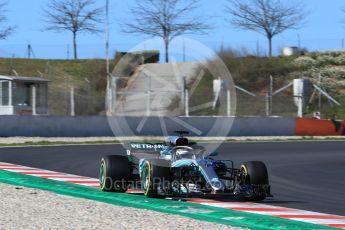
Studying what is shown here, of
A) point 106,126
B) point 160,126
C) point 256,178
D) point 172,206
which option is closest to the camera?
point 172,206

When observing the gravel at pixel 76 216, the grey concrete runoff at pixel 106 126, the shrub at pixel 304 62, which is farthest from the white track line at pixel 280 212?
the shrub at pixel 304 62

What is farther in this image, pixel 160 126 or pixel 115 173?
pixel 160 126

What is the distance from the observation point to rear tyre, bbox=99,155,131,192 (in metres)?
12.9

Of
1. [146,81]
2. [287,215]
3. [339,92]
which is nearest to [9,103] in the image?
[146,81]

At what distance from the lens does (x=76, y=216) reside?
33.0 feet

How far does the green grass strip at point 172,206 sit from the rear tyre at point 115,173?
166 millimetres

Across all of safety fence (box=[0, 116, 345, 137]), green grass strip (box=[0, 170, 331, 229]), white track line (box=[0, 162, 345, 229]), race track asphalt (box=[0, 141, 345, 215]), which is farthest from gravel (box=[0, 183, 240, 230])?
safety fence (box=[0, 116, 345, 137])

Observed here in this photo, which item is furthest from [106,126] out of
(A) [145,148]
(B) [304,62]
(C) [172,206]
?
(B) [304,62]

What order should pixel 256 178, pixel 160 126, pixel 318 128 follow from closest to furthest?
1. pixel 256 178
2. pixel 160 126
3. pixel 318 128

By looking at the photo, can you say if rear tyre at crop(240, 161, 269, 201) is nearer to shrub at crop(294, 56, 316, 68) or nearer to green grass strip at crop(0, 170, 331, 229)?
green grass strip at crop(0, 170, 331, 229)

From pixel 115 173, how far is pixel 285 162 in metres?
8.53

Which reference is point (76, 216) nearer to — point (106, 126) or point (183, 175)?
point (183, 175)

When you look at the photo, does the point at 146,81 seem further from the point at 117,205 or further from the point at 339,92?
the point at 117,205

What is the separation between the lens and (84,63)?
193ft
